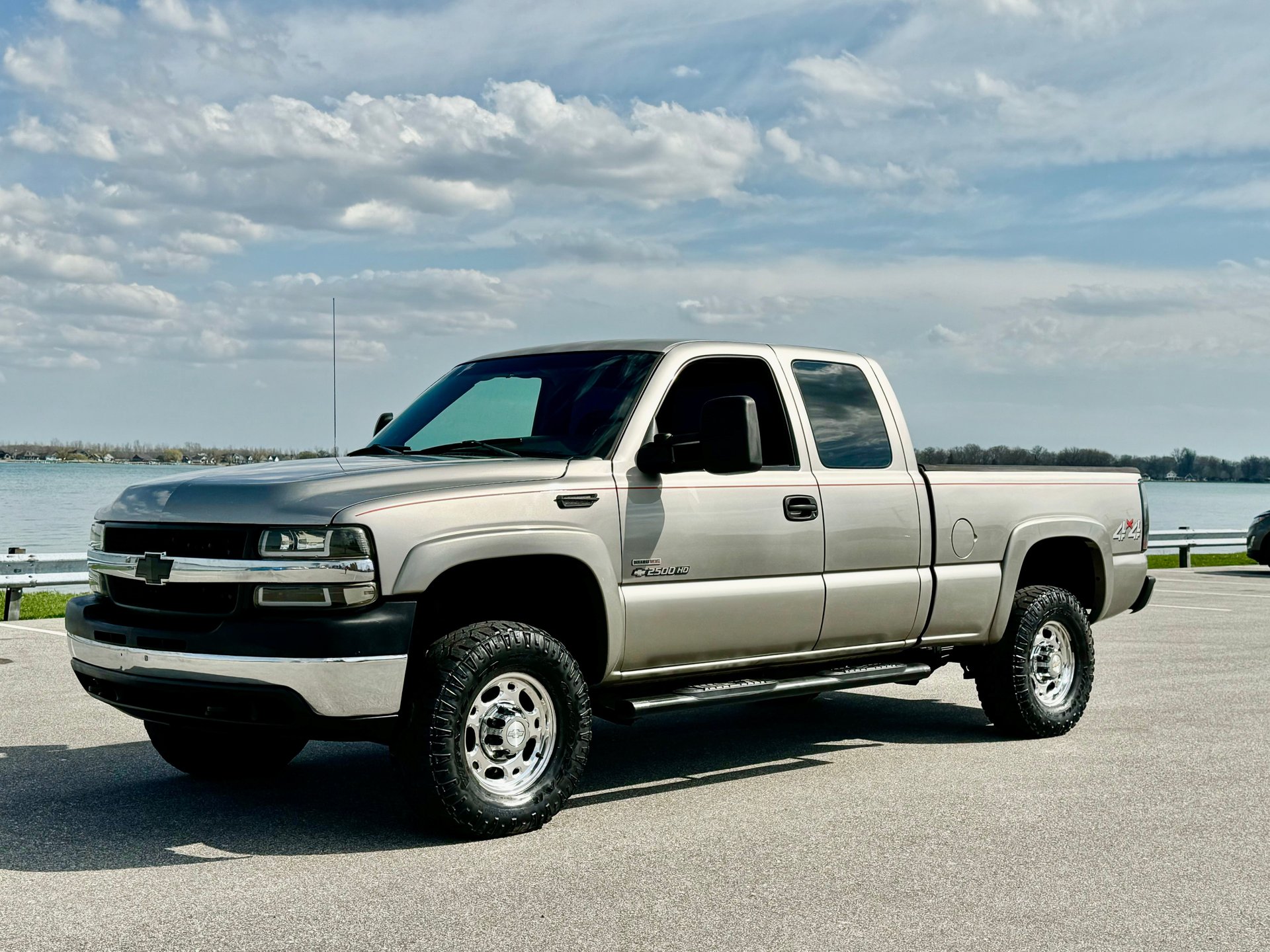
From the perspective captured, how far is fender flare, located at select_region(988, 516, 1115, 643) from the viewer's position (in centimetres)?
814

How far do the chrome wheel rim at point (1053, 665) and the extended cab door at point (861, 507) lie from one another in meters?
1.22

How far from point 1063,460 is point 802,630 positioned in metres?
2.89

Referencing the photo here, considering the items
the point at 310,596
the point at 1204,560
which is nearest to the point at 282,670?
the point at 310,596

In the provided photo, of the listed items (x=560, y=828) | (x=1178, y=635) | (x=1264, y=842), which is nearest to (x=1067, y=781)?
(x=1264, y=842)

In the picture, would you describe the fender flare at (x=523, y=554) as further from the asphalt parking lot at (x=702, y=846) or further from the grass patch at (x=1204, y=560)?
the grass patch at (x=1204, y=560)

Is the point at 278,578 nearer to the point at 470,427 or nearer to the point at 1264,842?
the point at 470,427

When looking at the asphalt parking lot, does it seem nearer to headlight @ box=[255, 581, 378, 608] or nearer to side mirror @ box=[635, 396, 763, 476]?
headlight @ box=[255, 581, 378, 608]

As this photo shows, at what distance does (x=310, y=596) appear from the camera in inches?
217

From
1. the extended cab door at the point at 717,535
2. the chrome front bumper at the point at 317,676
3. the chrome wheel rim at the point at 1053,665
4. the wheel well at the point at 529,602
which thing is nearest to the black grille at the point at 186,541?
the chrome front bumper at the point at 317,676

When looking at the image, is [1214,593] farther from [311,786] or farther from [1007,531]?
[311,786]

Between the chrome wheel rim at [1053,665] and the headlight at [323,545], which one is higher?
the headlight at [323,545]

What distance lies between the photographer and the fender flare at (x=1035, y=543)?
8141 millimetres

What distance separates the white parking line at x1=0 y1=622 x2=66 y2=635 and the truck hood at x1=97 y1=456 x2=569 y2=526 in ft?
27.4

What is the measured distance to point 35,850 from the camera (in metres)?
5.64
